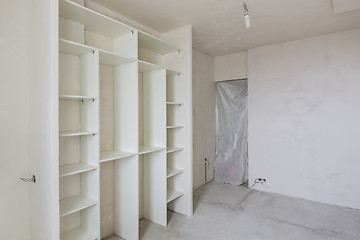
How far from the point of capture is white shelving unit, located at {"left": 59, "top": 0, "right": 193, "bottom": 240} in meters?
2.01

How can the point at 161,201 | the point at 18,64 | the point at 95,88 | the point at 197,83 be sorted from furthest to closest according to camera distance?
the point at 197,83 < the point at 161,201 < the point at 95,88 < the point at 18,64

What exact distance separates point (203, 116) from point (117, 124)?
2.21 m

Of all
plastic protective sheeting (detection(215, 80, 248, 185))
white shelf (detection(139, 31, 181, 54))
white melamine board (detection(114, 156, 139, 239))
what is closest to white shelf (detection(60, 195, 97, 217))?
white melamine board (detection(114, 156, 139, 239))

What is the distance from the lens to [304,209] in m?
3.22

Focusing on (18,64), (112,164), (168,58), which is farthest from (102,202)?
(168,58)

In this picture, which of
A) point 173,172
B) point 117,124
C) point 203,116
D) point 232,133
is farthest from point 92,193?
point 232,133

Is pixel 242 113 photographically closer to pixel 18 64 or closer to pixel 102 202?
pixel 102 202

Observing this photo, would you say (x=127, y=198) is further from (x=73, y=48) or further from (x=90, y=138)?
(x=73, y=48)

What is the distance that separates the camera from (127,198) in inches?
94.9

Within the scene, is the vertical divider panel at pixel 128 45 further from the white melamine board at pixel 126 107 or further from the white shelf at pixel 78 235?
the white shelf at pixel 78 235

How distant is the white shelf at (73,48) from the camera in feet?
5.90

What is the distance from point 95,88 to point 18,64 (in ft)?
2.07

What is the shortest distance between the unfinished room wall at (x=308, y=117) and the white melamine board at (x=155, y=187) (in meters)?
2.11

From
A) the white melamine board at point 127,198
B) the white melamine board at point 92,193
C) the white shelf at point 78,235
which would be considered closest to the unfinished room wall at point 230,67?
the white melamine board at point 127,198
